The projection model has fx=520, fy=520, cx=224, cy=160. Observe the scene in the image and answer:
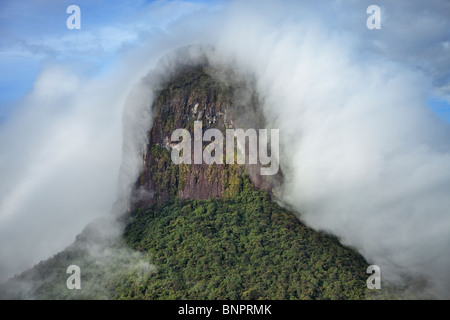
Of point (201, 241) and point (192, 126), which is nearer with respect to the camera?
point (201, 241)

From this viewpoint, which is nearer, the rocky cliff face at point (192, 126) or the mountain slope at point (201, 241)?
the mountain slope at point (201, 241)

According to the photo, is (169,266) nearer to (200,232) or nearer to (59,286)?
(200,232)

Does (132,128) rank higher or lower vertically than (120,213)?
higher

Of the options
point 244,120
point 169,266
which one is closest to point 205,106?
point 244,120

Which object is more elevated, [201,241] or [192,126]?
[192,126]

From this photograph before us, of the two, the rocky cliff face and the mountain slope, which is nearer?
the mountain slope
